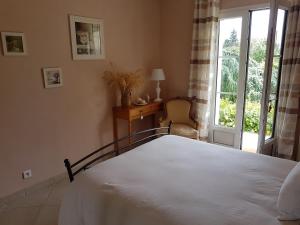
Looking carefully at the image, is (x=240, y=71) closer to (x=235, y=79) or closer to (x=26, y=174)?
(x=235, y=79)

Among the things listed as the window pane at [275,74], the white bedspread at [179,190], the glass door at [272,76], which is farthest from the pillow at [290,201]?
the window pane at [275,74]

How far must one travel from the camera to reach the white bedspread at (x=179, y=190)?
4.40 ft

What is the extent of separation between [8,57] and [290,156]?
364cm

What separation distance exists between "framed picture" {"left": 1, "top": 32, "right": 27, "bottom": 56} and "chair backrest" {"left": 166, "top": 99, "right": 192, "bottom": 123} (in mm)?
2333

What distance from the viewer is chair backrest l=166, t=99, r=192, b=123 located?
13.1ft

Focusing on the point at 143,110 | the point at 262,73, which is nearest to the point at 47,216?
the point at 143,110

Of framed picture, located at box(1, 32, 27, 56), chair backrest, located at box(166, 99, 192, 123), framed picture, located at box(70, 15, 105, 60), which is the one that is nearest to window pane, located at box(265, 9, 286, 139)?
chair backrest, located at box(166, 99, 192, 123)

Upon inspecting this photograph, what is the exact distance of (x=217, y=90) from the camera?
4.01 metres

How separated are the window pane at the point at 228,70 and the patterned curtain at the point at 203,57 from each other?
0.14 meters

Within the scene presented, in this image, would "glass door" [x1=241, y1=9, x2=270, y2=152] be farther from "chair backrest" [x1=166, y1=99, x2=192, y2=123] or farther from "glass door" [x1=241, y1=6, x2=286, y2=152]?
"chair backrest" [x1=166, y1=99, x2=192, y2=123]

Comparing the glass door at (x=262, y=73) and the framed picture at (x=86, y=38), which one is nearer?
the glass door at (x=262, y=73)

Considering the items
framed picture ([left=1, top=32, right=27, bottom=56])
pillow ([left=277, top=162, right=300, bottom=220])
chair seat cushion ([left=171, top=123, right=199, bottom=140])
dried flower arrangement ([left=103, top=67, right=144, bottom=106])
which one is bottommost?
chair seat cushion ([left=171, top=123, right=199, bottom=140])

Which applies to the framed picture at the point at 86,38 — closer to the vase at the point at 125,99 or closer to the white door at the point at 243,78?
the vase at the point at 125,99

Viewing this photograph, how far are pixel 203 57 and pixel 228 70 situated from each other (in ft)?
1.52
